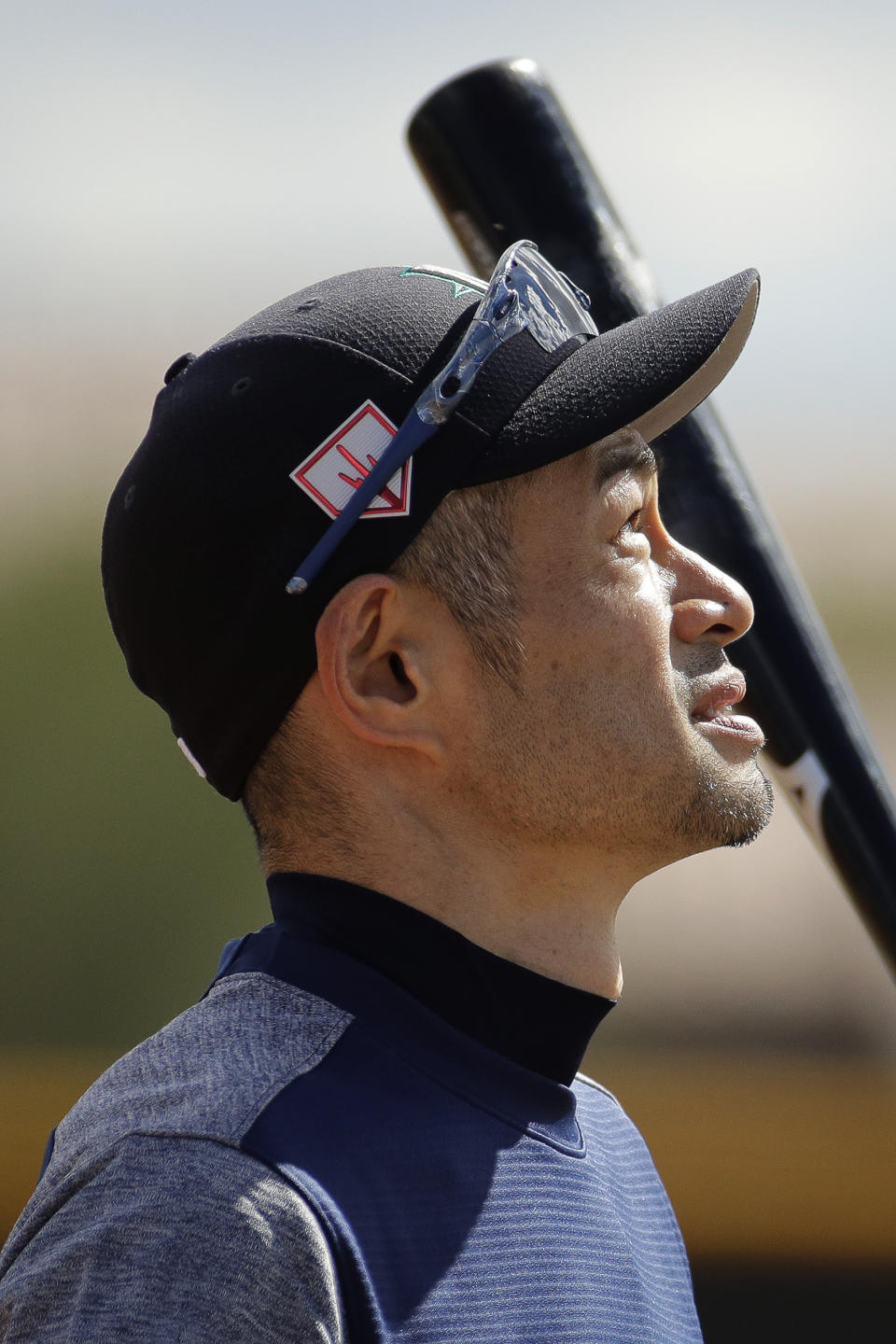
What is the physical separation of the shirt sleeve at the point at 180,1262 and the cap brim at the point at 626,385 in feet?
2.18

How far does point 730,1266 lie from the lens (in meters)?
2.69

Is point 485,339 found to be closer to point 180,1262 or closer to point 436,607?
point 436,607

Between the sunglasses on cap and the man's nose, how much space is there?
281 mm

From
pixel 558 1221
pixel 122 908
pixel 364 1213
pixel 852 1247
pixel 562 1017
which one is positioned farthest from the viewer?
pixel 122 908

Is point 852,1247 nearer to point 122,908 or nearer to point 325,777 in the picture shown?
point 122,908

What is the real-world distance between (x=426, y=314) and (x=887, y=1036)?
2122 mm

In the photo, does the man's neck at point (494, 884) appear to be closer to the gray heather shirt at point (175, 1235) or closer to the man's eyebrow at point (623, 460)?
the gray heather shirt at point (175, 1235)

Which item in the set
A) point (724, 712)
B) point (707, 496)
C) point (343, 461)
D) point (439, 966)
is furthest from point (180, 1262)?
point (707, 496)

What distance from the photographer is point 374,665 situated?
4.10ft

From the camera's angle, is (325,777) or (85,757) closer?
(325,777)

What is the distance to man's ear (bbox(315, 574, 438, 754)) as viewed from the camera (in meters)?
1.21

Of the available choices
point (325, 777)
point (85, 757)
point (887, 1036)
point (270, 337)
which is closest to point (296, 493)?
point (270, 337)

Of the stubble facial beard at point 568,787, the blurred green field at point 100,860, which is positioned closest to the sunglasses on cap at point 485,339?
the stubble facial beard at point 568,787

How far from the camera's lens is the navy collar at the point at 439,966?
1.18 m
